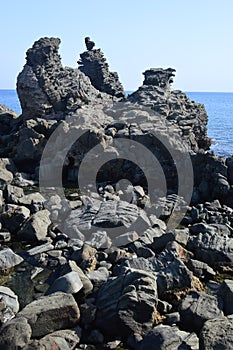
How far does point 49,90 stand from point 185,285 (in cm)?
2064

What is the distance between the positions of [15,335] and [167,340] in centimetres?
307

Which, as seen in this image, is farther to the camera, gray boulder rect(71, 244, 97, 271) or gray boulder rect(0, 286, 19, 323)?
gray boulder rect(71, 244, 97, 271)

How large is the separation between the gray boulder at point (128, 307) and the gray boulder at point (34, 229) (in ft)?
18.0

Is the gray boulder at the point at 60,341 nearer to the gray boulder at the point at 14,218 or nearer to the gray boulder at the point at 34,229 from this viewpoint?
the gray boulder at the point at 34,229

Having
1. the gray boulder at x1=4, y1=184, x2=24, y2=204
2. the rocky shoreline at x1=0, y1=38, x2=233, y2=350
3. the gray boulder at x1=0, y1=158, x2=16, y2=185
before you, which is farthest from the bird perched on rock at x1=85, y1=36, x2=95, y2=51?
the gray boulder at x1=4, y1=184, x2=24, y2=204

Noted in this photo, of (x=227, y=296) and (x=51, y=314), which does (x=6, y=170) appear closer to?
(x=51, y=314)

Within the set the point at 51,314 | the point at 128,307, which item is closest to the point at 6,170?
the point at 51,314

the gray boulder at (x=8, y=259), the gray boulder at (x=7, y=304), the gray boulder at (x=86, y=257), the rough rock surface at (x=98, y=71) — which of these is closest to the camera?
the gray boulder at (x=7, y=304)

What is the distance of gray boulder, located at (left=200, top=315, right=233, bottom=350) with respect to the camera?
316 inches

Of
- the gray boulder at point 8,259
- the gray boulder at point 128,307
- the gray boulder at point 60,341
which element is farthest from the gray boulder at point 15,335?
the gray boulder at point 8,259

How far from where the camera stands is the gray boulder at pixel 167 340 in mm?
8625

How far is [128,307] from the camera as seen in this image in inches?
388

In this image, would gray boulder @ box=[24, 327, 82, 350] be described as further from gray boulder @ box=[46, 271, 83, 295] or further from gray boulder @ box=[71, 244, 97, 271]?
gray boulder @ box=[71, 244, 97, 271]

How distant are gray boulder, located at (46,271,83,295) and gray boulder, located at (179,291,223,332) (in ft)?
8.63
